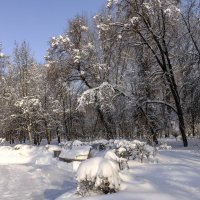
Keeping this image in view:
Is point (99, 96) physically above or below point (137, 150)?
above

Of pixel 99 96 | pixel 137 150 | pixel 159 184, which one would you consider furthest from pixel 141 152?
pixel 99 96

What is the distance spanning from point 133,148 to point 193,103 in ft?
30.0

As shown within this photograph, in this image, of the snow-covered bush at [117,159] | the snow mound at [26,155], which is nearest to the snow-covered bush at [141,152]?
the snow-covered bush at [117,159]

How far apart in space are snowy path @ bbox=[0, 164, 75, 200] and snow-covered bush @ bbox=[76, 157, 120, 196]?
2.76m

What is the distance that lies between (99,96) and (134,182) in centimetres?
1576

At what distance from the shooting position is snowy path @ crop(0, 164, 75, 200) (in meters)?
12.7

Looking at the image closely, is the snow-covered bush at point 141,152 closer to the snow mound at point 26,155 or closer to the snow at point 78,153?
the snow at point 78,153

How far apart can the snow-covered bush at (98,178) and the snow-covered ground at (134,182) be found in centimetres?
24

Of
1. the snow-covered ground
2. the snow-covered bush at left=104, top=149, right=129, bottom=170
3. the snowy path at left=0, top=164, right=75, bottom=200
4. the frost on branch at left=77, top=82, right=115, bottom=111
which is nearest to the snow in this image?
the snow-covered ground

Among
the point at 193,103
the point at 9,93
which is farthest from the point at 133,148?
the point at 9,93

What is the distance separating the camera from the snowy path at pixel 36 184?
500 inches

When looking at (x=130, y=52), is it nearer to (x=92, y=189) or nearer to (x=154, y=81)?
(x=154, y=81)

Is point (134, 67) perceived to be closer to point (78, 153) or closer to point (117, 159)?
point (78, 153)

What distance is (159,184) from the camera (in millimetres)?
9633
